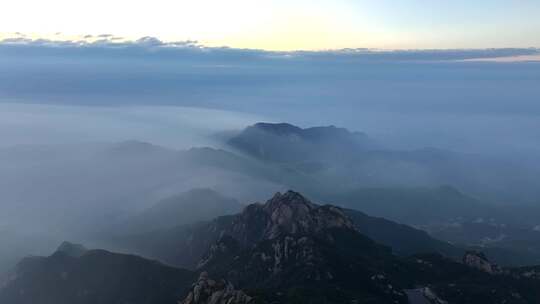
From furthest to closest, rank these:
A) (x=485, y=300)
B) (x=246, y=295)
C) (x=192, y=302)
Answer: (x=485, y=300), (x=192, y=302), (x=246, y=295)

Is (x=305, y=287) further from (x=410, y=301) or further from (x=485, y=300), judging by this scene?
(x=485, y=300)

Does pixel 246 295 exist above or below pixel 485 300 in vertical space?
above

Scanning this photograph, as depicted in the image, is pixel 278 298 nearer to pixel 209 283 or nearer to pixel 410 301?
pixel 209 283

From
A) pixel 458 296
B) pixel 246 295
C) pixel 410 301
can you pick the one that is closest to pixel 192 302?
pixel 246 295

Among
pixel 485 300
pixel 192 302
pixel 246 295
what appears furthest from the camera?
pixel 485 300

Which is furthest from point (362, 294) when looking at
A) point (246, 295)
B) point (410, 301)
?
point (246, 295)

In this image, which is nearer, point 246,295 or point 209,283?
point 246,295
